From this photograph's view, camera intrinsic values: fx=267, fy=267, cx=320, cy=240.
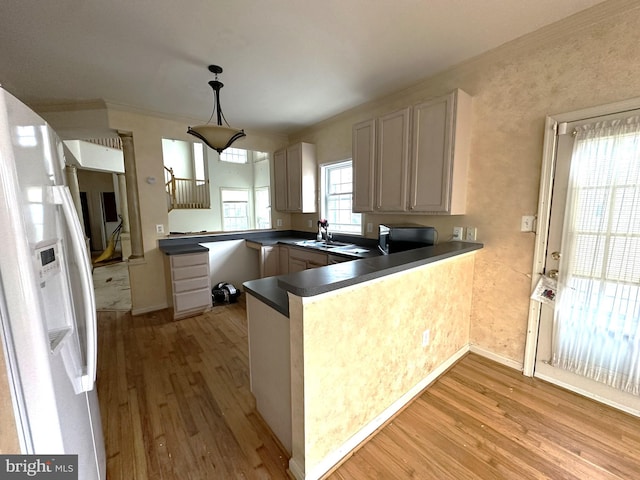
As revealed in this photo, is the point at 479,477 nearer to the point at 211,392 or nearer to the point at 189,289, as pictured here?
the point at 211,392

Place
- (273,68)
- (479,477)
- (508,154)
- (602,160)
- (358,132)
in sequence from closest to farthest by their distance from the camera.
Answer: (479,477) < (602,160) < (508,154) < (273,68) < (358,132)

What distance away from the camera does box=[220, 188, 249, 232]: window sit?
27.8 feet

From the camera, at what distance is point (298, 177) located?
13.2 feet

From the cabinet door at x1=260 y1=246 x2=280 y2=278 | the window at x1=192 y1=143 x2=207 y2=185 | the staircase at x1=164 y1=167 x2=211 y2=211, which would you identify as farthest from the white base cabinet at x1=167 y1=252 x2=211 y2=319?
the window at x1=192 y1=143 x2=207 y2=185

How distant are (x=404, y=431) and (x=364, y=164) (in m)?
2.37

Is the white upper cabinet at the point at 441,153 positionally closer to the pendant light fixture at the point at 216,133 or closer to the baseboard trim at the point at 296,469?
the pendant light fixture at the point at 216,133

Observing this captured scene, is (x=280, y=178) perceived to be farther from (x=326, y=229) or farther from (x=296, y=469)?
(x=296, y=469)

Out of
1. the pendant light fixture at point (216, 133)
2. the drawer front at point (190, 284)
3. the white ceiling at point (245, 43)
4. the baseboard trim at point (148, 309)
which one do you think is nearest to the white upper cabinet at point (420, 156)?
the white ceiling at point (245, 43)

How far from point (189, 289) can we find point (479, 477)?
3.24 metres

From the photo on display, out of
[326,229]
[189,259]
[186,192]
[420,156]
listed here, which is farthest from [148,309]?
[186,192]

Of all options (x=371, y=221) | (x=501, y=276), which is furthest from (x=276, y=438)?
(x=371, y=221)

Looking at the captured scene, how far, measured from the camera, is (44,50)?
6.68ft

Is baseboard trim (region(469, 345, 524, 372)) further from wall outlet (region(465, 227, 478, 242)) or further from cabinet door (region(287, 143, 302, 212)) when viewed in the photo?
cabinet door (region(287, 143, 302, 212))

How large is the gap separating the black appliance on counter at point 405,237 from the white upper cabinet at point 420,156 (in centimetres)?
24
